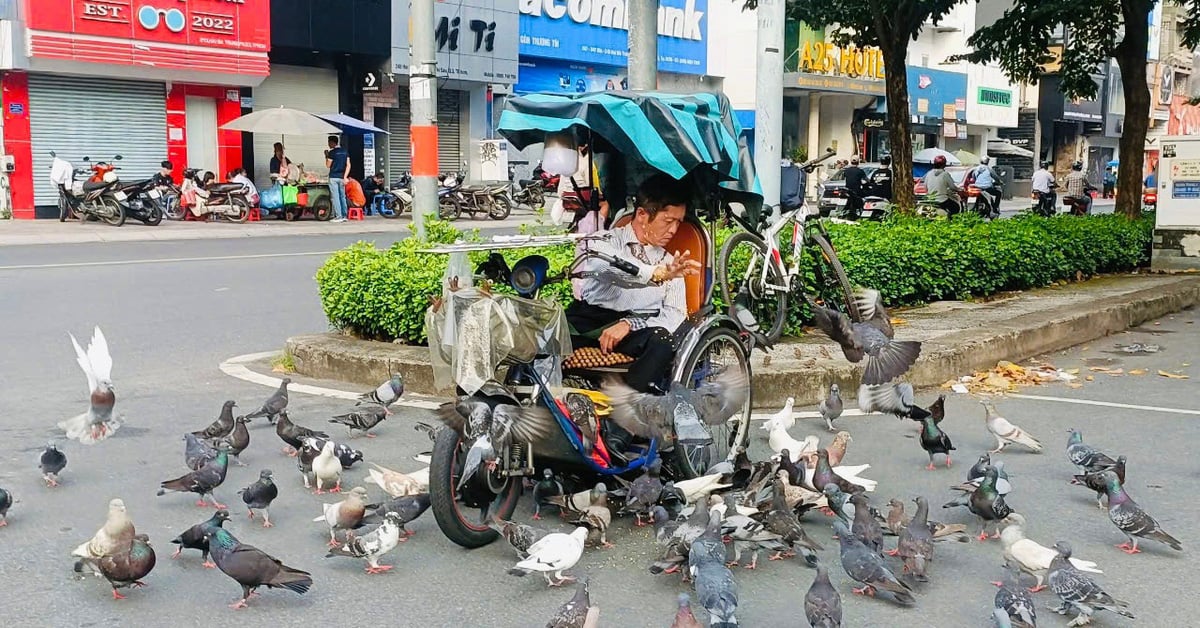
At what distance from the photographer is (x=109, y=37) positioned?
69.8 feet

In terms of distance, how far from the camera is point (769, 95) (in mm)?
8742

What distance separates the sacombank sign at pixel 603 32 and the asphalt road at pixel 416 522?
22.2m

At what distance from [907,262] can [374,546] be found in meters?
6.69

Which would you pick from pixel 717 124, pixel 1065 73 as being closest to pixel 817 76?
pixel 1065 73

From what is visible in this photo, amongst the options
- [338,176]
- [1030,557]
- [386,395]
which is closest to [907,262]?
[386,395]

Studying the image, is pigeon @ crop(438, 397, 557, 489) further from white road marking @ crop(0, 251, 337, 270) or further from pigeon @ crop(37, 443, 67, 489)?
white road marking @ crop(0, 251, 337, 270)

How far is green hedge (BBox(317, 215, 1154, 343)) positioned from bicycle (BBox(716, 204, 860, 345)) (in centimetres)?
28

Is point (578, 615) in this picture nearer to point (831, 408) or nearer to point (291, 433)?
point (291, 433)

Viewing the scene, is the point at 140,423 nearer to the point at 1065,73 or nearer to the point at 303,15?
the point at 1065,73

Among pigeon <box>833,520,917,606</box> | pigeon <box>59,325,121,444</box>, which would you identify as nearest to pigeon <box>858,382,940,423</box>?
pigeon <box>833,520,917,606</box>

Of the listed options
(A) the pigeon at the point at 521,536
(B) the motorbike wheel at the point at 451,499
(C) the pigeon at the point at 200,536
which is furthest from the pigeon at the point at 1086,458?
(C) the pigeon at the point at 200,536

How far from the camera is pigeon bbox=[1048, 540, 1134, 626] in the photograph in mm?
3908

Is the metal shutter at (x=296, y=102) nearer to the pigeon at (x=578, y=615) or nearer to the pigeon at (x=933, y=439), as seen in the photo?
the pigeon at (x=933, y=439)

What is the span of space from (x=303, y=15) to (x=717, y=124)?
20.9 m
